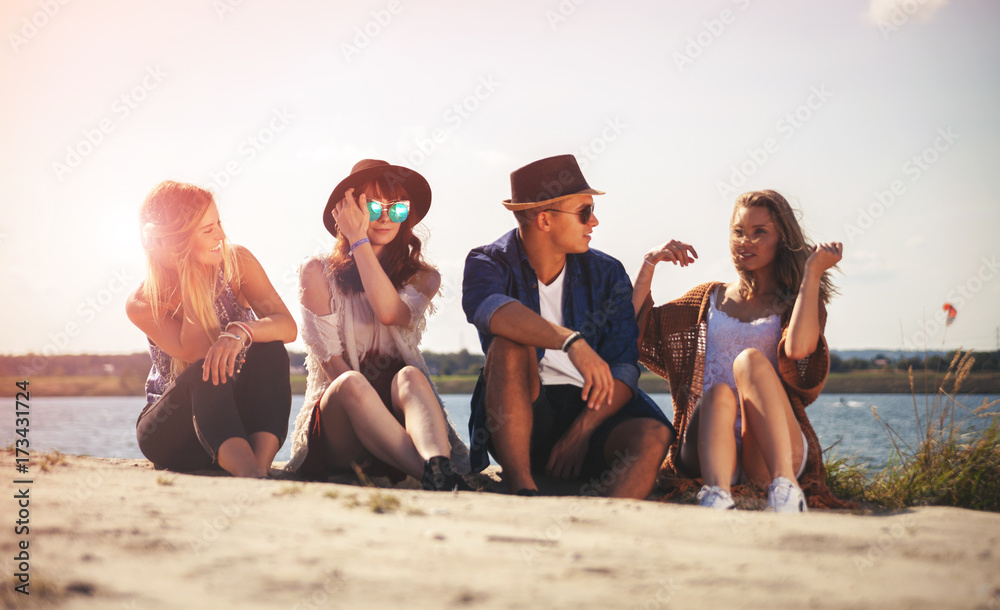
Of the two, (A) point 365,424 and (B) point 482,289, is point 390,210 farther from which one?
(A) point 365,424

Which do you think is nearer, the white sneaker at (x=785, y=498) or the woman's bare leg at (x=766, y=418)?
the white sneaker at (x=785, y=498)

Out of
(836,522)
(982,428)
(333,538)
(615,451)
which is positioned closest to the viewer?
(333,538)

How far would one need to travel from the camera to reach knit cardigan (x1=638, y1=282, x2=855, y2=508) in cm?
371

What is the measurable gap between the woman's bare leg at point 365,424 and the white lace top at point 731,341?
1587mm

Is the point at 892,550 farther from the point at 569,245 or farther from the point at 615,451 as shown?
the point at 569,245

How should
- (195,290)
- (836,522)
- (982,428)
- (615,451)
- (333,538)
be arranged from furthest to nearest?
(982,428)
(195,290)
(615,451)
(836,522)
(333,538)

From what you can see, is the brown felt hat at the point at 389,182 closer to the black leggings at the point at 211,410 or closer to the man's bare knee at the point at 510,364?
the black leggings at the point at 211,410

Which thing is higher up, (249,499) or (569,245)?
(569,245)

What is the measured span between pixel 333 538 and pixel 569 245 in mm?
2205

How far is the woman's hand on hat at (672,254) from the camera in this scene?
4.02m

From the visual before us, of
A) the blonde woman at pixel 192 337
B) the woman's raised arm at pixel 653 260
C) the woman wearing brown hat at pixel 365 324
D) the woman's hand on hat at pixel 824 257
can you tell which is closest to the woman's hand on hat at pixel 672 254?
the woman's raised arm at pixel 653 260

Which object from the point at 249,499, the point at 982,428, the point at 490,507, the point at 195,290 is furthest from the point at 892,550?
the point at 195,290

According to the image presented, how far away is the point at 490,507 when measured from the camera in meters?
2.72

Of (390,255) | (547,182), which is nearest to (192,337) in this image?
(390,255)
